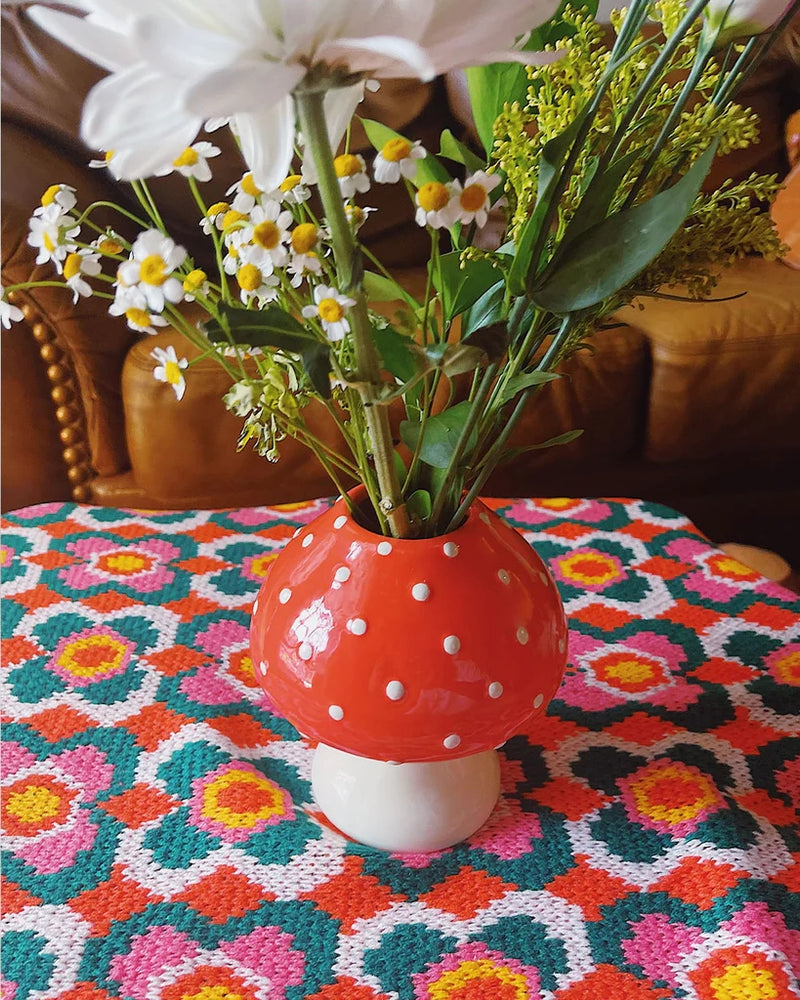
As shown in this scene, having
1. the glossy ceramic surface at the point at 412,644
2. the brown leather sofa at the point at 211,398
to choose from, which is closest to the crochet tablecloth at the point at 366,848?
the glossy ceramic surface at the point at 412,644

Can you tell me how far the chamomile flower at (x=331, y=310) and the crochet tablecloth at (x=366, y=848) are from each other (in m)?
0.35

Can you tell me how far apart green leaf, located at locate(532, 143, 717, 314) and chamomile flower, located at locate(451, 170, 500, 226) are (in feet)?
0.17

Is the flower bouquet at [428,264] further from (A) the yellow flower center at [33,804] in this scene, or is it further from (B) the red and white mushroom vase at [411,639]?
(A) the yellow flower center at [33,804]

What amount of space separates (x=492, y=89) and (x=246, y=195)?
0.15 metres

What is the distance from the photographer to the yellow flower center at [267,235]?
43 cm

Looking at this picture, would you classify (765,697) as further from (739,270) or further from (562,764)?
(739,270)

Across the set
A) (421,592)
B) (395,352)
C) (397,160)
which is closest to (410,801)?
(421,592)

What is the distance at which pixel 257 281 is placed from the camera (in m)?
0.46

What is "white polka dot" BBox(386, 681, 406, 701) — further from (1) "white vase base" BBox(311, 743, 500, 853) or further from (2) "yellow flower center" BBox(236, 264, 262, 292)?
(2) "yellow flower center" BBox(236, 264, 262, 292)

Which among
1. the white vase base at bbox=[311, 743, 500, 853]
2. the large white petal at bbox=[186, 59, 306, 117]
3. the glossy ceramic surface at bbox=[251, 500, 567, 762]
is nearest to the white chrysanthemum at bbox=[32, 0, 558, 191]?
the large white petal at bbox=[186, 59, 306, 117]

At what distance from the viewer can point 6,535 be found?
3.13 ft

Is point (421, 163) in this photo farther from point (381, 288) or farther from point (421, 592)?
point (421, 592)

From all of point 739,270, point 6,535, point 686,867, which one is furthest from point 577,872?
point 739,270

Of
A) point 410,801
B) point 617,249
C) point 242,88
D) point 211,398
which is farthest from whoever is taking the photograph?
point 211,398
